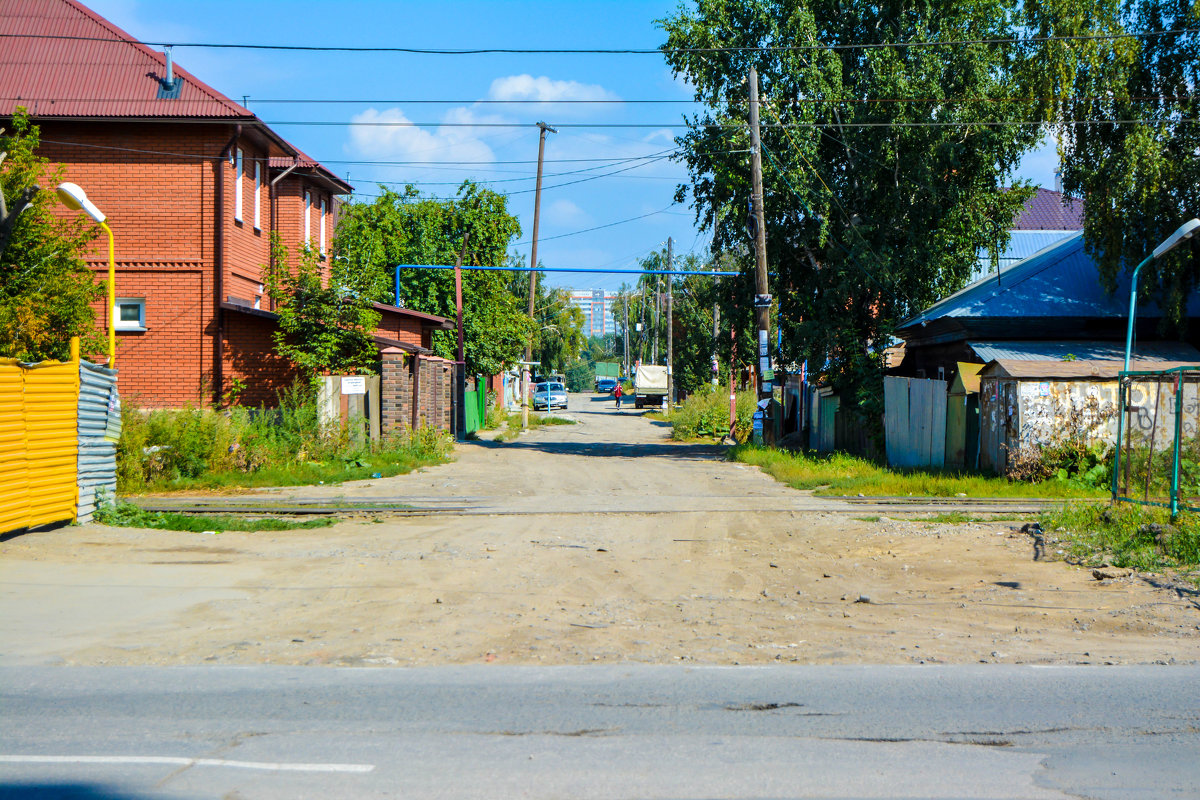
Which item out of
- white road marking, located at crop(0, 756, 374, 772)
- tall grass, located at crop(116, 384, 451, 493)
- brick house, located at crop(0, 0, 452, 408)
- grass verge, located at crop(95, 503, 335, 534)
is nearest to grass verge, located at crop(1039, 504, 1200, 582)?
white road marking, located at crop(0, 756, 374, 772)

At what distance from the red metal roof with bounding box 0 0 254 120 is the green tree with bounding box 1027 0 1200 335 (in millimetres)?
17446

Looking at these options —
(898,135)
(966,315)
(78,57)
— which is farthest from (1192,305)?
(78,57)

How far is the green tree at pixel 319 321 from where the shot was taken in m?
22.6

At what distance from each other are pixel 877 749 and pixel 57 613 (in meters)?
6.47

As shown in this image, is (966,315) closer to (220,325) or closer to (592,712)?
(220,325)

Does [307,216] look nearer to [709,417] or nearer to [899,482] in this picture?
[709,417]

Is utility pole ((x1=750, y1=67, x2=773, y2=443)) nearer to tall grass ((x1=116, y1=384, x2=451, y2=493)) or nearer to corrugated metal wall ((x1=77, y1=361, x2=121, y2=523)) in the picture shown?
tall grass ((x1=116, y1=384, x2=451, y2=493))

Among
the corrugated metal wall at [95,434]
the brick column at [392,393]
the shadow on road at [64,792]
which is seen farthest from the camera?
the brick column at [392,393]

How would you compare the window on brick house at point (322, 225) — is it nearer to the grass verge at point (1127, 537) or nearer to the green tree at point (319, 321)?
the green tree at point (319, 321)

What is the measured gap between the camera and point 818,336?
24.9 meters

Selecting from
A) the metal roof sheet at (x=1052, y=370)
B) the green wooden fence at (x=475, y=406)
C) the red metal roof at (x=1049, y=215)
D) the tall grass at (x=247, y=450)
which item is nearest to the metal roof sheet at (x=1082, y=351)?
the metal roof sheet at (x=1052, y=370)

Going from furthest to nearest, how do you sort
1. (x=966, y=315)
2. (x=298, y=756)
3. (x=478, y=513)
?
(x=966, y=315)
(x=478, y=513)
(x=298, y=756)

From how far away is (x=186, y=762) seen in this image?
4.85 metres

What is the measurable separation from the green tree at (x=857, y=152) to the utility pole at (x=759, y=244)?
0.76 meters
